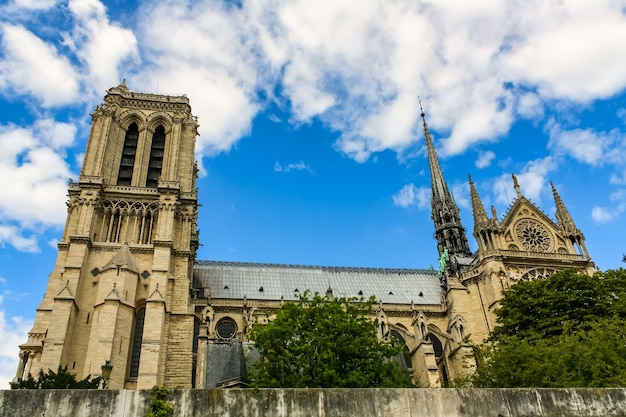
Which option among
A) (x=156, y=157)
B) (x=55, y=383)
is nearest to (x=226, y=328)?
(x=156, y=157)

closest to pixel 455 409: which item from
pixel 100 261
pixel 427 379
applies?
pixel 427 379

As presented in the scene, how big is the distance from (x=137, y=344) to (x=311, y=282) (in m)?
21.6

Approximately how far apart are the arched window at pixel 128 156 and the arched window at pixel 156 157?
1542 mm

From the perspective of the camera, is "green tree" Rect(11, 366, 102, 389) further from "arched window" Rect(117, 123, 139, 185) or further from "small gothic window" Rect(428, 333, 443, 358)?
"small gothic window" Rect(428, 333, 443, 358)

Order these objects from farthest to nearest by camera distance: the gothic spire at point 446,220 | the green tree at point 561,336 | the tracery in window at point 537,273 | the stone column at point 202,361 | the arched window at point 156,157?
the gothic spire at point 446,220 → the arched window at point 156,157 → the tracery in window at point 537,273 → the stone column at point 202,361 → the green tree at point 561,336

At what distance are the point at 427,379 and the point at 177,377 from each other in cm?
1762

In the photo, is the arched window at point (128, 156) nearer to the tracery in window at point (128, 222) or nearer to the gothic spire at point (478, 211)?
the tracery in window at point (128, 222)

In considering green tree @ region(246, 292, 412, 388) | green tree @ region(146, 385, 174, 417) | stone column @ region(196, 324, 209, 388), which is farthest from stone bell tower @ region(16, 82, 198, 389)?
green tree @ region(146, 385, 174, 417)

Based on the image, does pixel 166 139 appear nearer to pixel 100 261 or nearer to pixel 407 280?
pixel 100 261

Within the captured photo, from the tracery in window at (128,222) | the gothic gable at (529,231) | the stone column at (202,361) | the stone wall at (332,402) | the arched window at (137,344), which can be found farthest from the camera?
the gothic gable at (529,231)

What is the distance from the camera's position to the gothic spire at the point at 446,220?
58.8m

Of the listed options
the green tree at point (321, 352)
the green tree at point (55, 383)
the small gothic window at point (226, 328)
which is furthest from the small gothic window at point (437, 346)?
the green tree at point (55, 383)

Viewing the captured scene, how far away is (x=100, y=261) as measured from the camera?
125 feet

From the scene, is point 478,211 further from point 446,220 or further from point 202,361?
point 202,361
